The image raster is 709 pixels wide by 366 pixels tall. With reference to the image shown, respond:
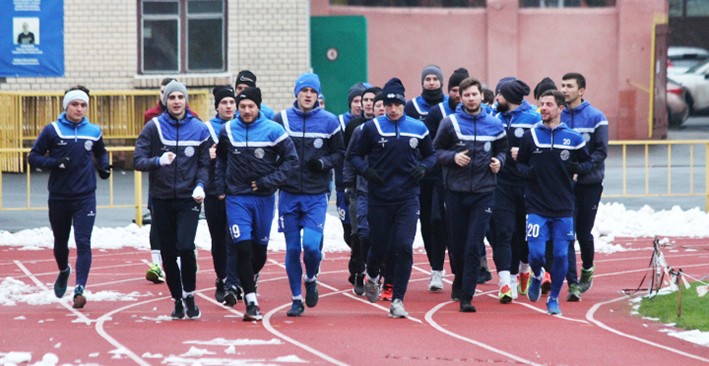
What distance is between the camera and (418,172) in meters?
13.1

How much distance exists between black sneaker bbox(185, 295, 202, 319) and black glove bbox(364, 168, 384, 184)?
5.88ft

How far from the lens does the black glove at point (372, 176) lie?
13.1 meters

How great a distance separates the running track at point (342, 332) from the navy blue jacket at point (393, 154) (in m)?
1.04

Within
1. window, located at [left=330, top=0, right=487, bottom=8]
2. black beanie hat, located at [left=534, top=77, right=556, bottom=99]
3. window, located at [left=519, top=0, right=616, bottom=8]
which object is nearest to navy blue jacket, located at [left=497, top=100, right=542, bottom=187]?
black beanie hat, located at [left=534, top=77, right=556, bottom=99]

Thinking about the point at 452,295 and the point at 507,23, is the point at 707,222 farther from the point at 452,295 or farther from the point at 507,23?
the point at 507,23

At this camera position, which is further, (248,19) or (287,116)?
(248,19)

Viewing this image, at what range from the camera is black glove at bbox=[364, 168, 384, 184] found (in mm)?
13133

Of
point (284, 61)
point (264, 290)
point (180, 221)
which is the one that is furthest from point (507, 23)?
point (180, 221)

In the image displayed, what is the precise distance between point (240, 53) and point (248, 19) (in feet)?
2.15

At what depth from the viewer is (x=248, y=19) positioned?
29.5 meters

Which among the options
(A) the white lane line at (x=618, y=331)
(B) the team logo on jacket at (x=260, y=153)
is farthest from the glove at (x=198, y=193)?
(A) the white lane line at (x=618, y=331)

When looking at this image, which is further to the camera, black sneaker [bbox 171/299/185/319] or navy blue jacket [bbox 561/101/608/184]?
navy blue jacket [bbox 561/101/608/184]

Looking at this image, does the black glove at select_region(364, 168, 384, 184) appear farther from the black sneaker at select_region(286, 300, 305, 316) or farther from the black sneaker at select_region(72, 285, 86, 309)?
the black sneaker at select_region(72, 285, 86, 309)

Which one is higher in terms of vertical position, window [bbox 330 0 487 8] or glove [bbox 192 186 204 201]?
window [bbox 330 0 487 8]
